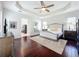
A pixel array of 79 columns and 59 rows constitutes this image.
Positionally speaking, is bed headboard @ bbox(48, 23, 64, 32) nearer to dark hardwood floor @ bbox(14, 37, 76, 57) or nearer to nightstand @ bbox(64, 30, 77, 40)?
nightstand @ bbox(64, 30, 77, 40)

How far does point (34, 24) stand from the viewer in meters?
2.49

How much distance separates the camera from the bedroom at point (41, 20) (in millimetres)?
2354

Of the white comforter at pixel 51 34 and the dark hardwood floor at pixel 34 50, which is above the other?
the white comforter at pixel 51 34

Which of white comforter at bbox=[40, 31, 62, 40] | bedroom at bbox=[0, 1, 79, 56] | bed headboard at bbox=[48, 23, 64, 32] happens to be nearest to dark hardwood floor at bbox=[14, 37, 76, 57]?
bedroom at bbox=[0, 1, 79, 56]

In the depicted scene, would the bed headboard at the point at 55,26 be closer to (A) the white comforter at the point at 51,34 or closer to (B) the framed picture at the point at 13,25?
(A) the white comforter at the point at 51,34

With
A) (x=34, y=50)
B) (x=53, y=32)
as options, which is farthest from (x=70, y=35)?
(x=34, y=50)

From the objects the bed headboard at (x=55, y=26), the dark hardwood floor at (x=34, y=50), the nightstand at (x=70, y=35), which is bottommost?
the dark hardwood floor at (x=34, y=50)

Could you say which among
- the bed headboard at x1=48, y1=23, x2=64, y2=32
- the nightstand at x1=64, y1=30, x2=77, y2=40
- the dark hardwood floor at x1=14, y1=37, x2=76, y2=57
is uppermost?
the bed headboard at x1=48, y1=23, x2=64, y2=32

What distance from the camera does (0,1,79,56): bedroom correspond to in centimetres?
235

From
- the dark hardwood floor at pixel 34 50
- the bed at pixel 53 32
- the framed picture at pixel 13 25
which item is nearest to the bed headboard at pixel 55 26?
the bed at pixel 53 32

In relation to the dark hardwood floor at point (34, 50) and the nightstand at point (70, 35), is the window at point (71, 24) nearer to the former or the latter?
the nightstand at point (70, 35)

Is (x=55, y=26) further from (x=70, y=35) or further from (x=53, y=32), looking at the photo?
(x=70, y=35)

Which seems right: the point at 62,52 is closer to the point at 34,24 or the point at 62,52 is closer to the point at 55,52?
the point at 55,52

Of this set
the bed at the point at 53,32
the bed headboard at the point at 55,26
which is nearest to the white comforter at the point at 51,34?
the bed at the point at 53,32
